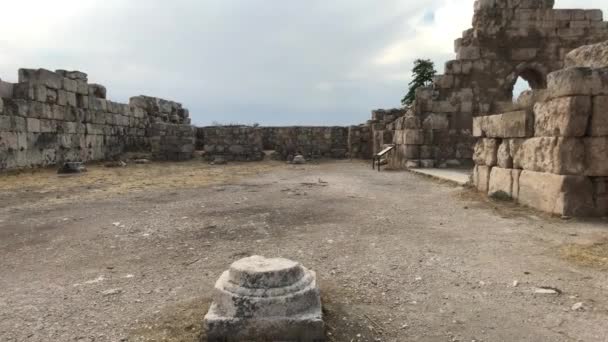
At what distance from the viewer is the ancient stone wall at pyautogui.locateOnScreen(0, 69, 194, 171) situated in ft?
39.6

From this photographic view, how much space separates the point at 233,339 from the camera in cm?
258

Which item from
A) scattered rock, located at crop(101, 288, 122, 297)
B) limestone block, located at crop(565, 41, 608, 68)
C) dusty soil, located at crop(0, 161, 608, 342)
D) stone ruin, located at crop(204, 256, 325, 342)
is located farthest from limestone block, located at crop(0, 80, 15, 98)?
limestone block, located at crop(565, 41, 608, 68)

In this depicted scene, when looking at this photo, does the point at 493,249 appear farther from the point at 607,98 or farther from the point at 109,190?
the point at 109,190

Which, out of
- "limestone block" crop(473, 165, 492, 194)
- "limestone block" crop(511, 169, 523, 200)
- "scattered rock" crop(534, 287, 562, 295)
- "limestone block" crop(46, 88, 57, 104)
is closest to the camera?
"scattered rock" crop(534, 287, 562, 295)

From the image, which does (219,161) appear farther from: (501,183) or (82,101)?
(501,183)

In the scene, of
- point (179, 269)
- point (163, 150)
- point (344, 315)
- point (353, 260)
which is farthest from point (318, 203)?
point (163, 150)

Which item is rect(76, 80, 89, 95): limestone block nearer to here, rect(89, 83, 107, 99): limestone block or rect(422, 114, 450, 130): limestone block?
rect(89, 83, 107, 99): limestone block

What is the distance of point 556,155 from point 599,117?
738 millimetres

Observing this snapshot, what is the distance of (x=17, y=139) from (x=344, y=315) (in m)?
12.4

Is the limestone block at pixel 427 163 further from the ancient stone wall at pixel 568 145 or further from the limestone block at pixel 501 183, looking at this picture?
the ancient stone wall at pixel 568 145

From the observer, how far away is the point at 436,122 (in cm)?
1409

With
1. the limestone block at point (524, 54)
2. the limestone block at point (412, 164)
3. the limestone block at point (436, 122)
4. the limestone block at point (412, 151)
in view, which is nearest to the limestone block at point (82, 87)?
the limestone block at point (412, 151)

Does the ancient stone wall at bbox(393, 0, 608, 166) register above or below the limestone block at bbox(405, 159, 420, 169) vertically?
above

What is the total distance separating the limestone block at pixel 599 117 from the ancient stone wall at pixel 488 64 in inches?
307
